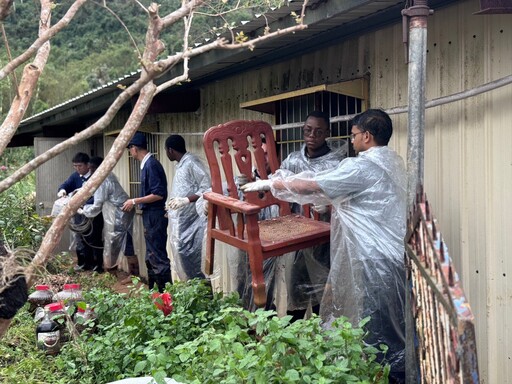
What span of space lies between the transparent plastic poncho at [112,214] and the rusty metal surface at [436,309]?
7.16 metres

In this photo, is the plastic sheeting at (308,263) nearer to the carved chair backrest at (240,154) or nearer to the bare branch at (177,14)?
the carved chair backrest at (240,154)

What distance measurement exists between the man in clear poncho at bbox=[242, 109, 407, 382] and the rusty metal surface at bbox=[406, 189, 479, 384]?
564 mm

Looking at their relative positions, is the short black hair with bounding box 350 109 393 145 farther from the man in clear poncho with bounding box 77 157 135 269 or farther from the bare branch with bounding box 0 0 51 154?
the man in clear poncho with bounding box 77 157 135 269

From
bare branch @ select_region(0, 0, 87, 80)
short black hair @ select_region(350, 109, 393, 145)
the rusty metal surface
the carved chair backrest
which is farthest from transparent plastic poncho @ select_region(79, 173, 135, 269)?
the rusty metal surface

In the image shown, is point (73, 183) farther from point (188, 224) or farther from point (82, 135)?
point (82, 135)

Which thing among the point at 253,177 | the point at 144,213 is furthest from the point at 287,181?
the point at 144,213

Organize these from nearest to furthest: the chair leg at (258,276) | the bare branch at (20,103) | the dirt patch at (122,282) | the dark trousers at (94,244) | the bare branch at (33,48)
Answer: the bare branch at (33,48) < the bare branch at (20,103) < the chair leg at (258,276) < the dirt patch at (122,282) < the dark trousers at (94,244)

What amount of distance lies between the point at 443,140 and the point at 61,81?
3018 cm

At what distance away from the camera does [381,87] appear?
4.66 metres

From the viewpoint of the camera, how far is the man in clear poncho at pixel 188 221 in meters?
6.82

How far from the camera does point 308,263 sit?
4824mm

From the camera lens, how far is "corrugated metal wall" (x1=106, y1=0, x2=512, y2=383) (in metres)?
3.51

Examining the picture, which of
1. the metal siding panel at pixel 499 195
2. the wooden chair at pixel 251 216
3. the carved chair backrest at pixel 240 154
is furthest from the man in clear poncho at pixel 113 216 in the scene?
the metal siding panel at pixel 499 195

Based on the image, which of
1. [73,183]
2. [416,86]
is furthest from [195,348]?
[73,183]
